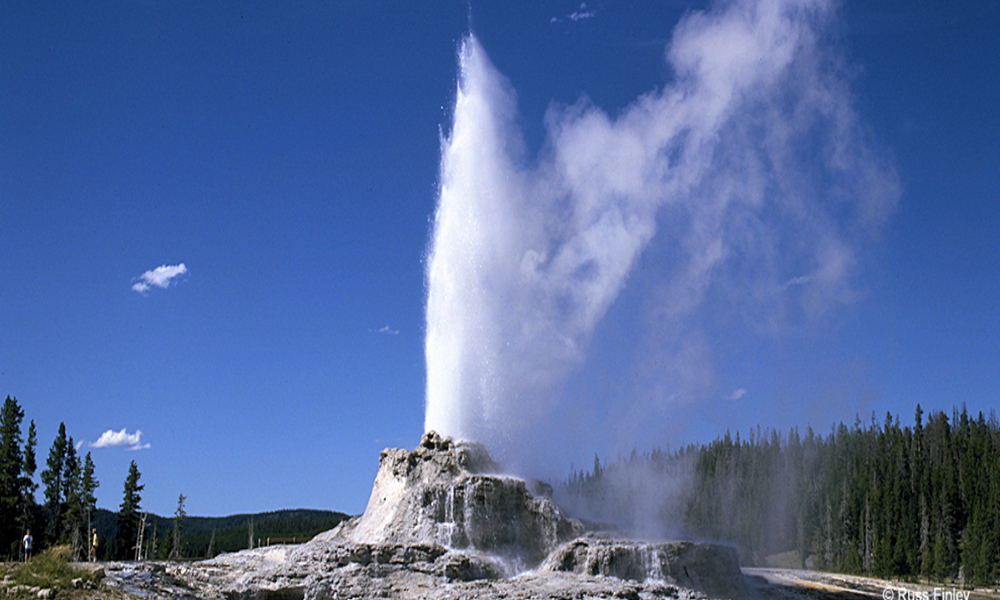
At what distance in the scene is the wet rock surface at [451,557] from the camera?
26297 millimetres

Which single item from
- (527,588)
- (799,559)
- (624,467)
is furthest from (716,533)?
(527,588)

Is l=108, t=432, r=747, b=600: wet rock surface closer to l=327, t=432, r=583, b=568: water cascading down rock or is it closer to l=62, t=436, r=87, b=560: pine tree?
l=327, t=432, r=583, b=568: water cascading down rock

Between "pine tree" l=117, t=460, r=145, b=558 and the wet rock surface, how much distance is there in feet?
88.3

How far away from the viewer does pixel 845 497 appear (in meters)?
76.2

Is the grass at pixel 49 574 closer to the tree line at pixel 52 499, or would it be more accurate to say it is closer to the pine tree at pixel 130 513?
the tree line at pixel 52 499

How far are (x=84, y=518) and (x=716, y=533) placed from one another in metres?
57.7

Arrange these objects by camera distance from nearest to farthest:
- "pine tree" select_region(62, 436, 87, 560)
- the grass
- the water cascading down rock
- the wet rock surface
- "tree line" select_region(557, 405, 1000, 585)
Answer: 1. the grass
2. the wet rock surface
3. the water cascading down rock
4. "pine tree" select_region(62, 436, 87, 560)
5. "tree line" select_region(557, 405, 1000, 585)

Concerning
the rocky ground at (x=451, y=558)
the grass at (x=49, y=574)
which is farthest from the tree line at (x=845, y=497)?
the grass at (x=49, y=574)

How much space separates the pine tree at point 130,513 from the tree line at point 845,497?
1199 inches

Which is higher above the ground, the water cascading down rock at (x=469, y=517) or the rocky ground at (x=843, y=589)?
the water cascading down rock at (x=469, y=517)

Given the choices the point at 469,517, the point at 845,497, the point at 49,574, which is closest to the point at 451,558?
the point at 469,517

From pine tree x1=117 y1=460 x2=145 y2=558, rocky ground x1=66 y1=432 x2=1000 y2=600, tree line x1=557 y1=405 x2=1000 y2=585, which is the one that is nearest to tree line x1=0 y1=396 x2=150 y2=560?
pine tree x1=117 y1=460 x2=145 y2=558

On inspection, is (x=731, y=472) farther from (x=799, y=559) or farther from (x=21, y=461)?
(x=21, y=461)

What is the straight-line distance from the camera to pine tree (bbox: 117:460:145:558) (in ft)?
175
